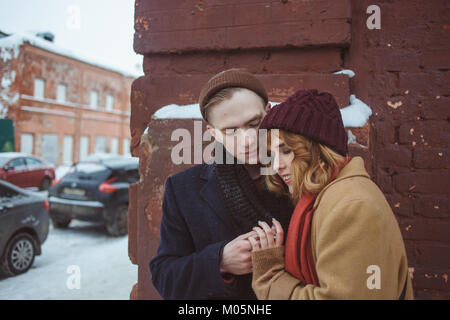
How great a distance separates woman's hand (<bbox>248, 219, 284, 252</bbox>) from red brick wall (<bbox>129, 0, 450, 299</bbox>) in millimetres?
847

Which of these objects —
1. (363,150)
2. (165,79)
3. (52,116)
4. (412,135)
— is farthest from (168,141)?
(52,116)

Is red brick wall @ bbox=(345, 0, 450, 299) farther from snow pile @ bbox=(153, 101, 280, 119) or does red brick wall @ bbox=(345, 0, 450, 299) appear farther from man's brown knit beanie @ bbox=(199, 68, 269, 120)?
snow pile @ bbox=(153, 101, 280, 119)

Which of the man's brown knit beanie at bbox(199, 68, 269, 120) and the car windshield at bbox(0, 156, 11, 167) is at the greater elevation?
the man's brown knit beanie at bbox(199, 68, 269, 120)

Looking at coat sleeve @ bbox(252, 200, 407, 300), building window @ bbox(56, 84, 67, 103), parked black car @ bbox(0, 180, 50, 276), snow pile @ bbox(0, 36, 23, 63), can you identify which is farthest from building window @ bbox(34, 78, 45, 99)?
coat sleeve @ bbox(252, 200, 407, 300)

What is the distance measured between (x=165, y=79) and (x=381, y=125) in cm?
134

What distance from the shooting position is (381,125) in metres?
1.83

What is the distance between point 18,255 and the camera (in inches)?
176

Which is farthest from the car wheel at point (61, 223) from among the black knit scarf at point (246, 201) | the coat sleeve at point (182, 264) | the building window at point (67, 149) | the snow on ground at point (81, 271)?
the building window at point (67, 149)

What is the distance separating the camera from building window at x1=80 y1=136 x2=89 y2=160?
20.8 meters

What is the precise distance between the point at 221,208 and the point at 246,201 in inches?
5.0

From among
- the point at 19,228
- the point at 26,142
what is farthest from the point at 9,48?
the point at 19,228

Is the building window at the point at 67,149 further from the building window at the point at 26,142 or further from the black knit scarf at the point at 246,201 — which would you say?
the black knit scarf at the point at 246,201

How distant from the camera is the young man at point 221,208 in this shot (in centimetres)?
121
